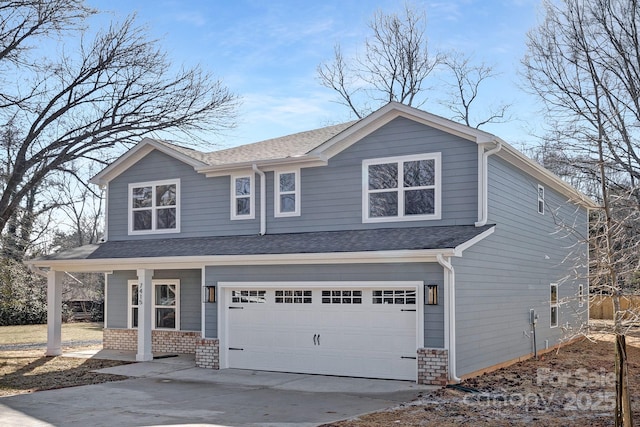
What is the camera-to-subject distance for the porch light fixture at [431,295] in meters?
13.4

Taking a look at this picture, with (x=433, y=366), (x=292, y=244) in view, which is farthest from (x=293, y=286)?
(x=433, y=366)

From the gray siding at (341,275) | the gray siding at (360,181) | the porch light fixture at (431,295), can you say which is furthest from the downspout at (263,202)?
the porch light fixture at (431,295)

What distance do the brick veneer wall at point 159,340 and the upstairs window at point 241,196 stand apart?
12.4 ft

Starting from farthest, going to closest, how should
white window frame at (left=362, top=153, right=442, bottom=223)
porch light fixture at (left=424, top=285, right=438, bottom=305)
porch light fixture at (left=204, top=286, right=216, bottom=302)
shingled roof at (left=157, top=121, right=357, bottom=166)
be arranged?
1. shingled roof at (left=157, top=121, right=357, bottom=166)
2. porch light fixture at (left=204, top=286, right=216, bottom=302)
3. white window frame at (left=362, top=153, right=442, bottom=223)
4. porch light fixture at (left=424, top=285, right=438, bottom=305)

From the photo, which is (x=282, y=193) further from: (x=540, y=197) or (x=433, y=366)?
(x=540, y=197)

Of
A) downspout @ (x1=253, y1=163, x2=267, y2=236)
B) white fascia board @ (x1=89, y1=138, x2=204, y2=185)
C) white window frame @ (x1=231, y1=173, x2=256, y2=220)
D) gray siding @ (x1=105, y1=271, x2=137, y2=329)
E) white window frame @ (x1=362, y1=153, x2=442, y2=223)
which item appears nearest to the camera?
white window frame @ (x1=362, y1=153, x2=442, y2=223)

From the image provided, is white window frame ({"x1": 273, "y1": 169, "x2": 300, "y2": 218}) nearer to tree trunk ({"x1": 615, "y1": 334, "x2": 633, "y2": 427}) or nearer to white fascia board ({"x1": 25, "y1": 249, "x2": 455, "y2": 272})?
white fascia board ({"x1": 25, "y1": 249, "x2": 455, "y2": 272})

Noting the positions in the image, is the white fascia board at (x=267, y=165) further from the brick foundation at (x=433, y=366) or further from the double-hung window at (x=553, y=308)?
the double-hung window at (x=553, y=308)

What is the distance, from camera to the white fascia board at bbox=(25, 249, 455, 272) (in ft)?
44.3

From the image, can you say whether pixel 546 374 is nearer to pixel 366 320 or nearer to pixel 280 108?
pixel 366 320

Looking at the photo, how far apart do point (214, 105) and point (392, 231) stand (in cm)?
1237

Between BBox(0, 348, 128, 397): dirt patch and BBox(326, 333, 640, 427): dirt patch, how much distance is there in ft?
24.0

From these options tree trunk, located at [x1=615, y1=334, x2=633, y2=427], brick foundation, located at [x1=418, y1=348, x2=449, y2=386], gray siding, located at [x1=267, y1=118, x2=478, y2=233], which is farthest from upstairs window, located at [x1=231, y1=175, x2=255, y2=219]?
tree trunk, located at [x1=615, y1=334, x2=633, y2=427]

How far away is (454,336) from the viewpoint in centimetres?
1322
